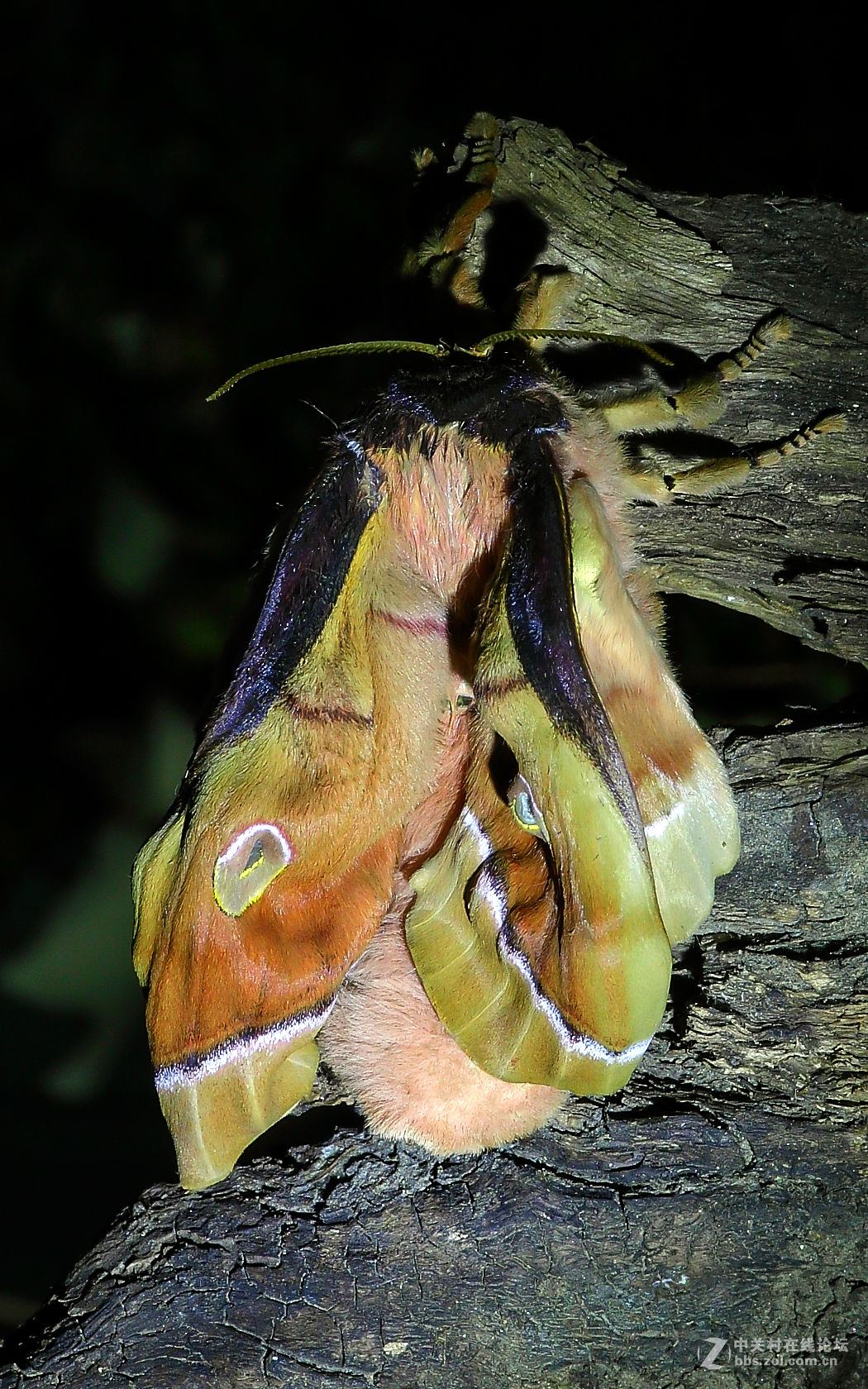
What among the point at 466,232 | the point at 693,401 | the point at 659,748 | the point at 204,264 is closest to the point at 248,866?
the point at 659,748

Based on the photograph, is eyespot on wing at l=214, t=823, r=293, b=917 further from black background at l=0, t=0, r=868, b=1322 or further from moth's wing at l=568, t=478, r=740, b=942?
black background at l=0, t=0, r=868, b=1322

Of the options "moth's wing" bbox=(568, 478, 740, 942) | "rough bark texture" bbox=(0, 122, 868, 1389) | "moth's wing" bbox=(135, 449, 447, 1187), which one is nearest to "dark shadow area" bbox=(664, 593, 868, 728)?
"rough bark texture" bbox=(0, 122, 868, 1389)

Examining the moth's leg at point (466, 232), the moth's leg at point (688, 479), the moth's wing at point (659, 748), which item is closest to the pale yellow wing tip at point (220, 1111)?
the moth's wing at point (659, 748)

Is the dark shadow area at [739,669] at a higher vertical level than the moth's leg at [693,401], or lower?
lower

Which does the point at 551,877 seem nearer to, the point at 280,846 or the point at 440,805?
the point at 440,805

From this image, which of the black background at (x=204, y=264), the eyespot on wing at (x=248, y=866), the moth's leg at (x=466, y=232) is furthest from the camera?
the black background at (x=204, y=264)

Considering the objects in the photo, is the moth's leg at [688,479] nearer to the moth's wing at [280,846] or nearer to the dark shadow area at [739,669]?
the moth's wing at [280,846]

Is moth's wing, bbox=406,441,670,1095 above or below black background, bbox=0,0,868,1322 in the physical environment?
below
